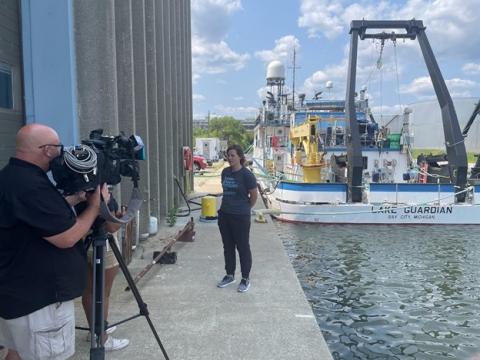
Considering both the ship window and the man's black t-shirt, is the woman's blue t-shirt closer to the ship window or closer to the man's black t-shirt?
the ship window

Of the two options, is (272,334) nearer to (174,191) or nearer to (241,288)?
(241,288)

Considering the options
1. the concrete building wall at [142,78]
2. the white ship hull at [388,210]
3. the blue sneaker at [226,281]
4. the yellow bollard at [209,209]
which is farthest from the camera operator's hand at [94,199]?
the white ship hull at [388,210]

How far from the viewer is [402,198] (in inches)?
457

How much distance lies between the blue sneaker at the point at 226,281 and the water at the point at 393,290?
43.6 inches

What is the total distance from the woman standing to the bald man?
2705mm

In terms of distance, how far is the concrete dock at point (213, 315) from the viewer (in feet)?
11.2

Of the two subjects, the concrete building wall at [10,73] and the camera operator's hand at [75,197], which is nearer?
the camera operator's hand at [75,197]

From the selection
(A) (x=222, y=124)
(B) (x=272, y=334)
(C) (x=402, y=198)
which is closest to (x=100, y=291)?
(B) (x=272, y=334)

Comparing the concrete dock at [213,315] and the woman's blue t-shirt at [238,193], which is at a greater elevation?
the woman's blue t-shirt at [238,193]

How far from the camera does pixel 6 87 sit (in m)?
4.07

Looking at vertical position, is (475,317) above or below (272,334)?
below

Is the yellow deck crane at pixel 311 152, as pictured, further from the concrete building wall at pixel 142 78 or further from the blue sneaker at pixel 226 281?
the blue sneaker at pixel 226 281

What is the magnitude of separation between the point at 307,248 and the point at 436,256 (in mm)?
2474

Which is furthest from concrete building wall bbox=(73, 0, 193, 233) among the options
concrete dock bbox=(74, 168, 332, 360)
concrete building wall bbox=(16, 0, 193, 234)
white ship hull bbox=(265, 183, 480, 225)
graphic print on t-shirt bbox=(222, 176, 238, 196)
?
white ship hull bbox=(265, 183, 480, 225)
